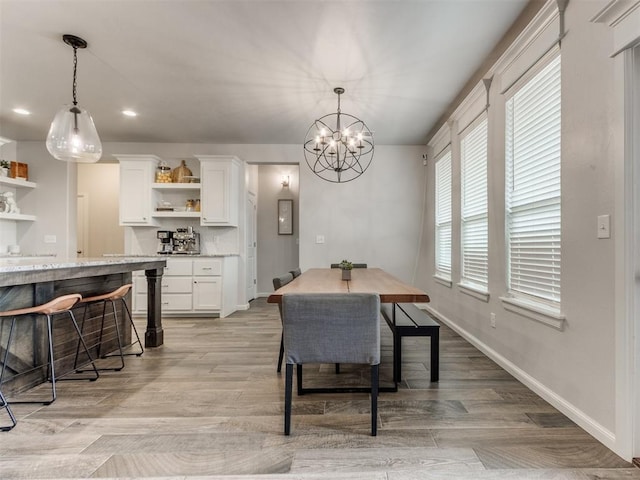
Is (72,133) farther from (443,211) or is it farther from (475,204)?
(443,211)

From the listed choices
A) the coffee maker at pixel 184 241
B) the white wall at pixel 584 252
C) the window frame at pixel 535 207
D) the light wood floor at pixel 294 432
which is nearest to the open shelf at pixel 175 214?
the coffee maker at pixel 184 241

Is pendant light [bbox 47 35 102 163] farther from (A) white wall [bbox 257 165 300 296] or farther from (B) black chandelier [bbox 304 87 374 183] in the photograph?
(A) white wall [bbox 257 165 300 296]

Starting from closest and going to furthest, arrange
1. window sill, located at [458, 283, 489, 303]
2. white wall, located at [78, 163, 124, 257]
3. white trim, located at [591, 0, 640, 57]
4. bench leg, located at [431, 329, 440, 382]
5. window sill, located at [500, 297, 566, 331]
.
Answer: white trim, located at [591, 0, 640, 57], window sill, located at [500, 297, 566, 331], bench leg, located at [431, 329, 440, 382], window sill, located at [458, 283, 489, 303], white wall, located at [78, 163, 124, 257]

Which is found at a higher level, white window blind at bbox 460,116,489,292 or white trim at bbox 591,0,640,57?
white trim at bbox 591,0,640,57

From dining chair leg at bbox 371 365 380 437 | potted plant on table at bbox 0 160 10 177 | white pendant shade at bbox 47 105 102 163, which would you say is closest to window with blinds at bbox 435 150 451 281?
dining chair leg at bbox 371 365 380 437

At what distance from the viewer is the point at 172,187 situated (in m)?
4.79

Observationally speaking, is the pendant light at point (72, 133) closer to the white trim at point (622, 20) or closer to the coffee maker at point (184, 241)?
the coffee maker at point (184, 241)

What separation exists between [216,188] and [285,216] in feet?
6.47

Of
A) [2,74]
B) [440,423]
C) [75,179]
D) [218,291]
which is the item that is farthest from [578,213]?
[75,179]

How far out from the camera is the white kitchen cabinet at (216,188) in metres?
4.77

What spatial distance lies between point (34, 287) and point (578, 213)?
11.4 ft

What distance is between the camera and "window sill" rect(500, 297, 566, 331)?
1946mm

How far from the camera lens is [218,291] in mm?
4570

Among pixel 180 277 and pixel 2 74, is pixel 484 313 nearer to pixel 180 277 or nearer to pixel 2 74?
pixel 180 277
